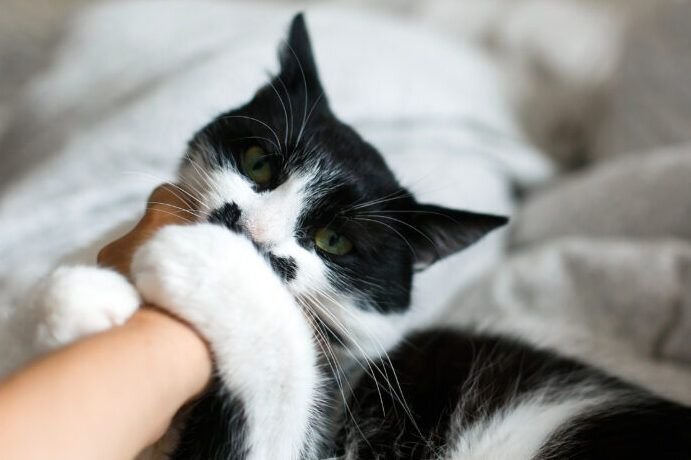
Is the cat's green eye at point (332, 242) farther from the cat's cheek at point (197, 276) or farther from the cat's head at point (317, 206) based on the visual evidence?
the cat's cheek at point (197, 276)

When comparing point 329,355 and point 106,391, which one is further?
point 329,355

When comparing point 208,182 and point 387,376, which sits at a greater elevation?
point 208,182

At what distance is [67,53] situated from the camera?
1.42m

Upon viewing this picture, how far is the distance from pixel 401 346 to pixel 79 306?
20.3 inches

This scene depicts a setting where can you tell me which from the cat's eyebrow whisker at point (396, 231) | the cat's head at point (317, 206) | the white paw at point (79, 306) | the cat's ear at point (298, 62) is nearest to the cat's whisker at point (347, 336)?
the cat's head at point (317, 206)

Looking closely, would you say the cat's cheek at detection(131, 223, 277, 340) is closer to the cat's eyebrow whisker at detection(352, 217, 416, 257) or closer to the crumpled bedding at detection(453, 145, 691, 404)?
the cat's eyebrow whisker at detection(352, 217, 416, 257)

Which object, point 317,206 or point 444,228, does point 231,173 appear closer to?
point 317,206

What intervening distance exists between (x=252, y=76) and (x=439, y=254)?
512mm

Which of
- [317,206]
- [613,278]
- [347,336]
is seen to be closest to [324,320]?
[347,336]

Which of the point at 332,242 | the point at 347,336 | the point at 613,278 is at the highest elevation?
the point at 332,242

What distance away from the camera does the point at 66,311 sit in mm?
531

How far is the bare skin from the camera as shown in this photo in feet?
1.43

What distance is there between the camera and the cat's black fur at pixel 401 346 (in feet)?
2.42

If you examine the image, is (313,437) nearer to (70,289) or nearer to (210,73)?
(70,289)
